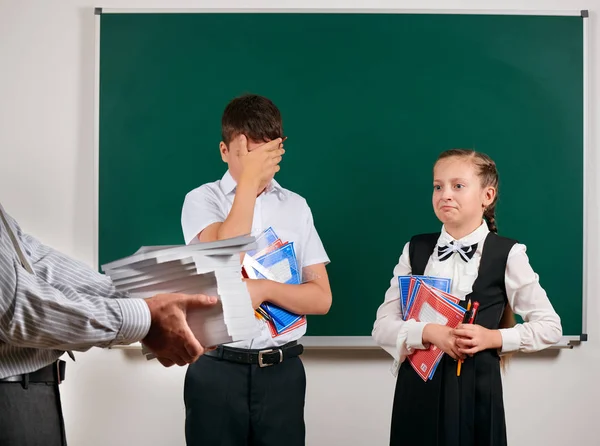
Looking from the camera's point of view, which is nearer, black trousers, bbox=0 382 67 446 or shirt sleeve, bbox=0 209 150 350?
shirt sleeve, bbox=0 209 150 350

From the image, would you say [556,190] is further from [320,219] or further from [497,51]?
[320,219]

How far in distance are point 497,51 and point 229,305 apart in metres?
2.14

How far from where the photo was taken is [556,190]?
9.00 feet

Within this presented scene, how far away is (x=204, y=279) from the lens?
1100mm

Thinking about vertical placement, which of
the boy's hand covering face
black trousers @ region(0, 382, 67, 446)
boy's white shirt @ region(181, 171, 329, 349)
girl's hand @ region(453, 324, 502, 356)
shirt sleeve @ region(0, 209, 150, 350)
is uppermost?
the boy's hand covering face

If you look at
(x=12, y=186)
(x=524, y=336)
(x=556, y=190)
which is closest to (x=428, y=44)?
(x=556, y=190)

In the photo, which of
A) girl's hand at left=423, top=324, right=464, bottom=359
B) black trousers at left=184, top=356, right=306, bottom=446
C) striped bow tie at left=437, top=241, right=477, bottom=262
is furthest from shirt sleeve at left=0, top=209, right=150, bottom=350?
striped bow tie at left=437, top=241, right=477, bottom=262

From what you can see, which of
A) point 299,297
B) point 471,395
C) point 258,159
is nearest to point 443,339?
point 471,395

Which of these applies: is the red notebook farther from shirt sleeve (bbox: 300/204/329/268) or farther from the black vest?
shirt sleeve (bbox: 300/204/329/268)

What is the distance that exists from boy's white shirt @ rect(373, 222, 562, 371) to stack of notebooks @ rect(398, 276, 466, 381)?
1.3 inches

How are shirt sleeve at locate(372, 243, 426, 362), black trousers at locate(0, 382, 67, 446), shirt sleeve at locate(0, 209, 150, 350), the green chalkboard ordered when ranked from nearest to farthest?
shirt sleeve at locate(0, 209, 150, 350), black trousers at locate(0, 382, 67, 446), shirt sleeve at locate(372, 243, 426, 362), the green chalkboard

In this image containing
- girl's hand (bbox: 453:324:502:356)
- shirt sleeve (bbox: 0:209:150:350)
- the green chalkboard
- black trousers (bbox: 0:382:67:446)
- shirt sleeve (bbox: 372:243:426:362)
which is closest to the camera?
shirt sleeve (bbox: 0:209:150:350)

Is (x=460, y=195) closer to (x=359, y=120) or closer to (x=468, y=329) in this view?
(x=468, y=329)

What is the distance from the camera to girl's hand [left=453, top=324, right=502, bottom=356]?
177 cm
